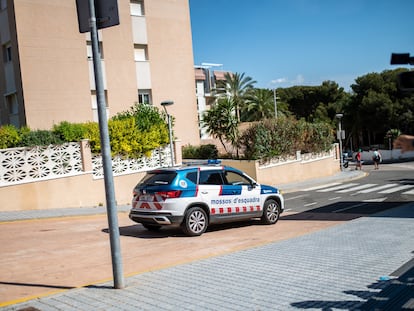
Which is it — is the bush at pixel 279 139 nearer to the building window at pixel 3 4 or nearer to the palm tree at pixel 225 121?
the palm tree at pixel 225 121

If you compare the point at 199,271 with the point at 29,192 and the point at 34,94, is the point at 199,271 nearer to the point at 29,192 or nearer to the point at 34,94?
the point at 29,192

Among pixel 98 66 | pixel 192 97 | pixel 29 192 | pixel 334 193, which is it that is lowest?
pixel 334 193

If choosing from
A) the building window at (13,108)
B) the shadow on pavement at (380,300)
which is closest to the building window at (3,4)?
the building window at (13,108)

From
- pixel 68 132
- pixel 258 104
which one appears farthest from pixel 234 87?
pixel 68 132

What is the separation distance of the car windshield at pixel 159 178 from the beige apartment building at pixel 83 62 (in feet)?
50.0

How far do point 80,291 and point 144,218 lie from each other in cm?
483

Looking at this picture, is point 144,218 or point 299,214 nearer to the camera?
point 144,218

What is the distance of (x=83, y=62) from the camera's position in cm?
2592

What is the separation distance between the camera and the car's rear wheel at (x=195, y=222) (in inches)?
428

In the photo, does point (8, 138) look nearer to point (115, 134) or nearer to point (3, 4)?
point (115, 134)

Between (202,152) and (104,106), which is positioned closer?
(104,106)

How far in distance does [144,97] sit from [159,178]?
18.8m

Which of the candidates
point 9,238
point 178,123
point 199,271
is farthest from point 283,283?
point 178,123

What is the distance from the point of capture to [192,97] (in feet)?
104
